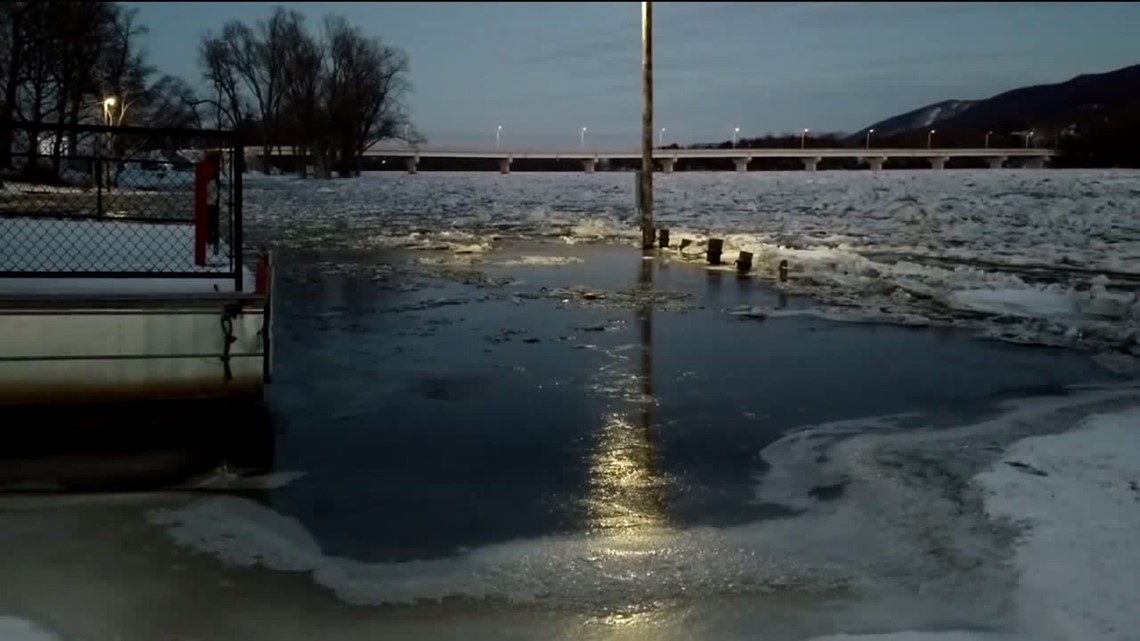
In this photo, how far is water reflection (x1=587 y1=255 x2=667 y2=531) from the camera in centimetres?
617

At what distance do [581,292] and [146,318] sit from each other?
892cm

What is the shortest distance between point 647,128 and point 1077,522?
18675 millimetres

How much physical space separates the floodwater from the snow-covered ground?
322cm

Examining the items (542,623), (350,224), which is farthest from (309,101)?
(542,623)

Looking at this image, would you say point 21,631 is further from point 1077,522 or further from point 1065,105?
point 1065,105

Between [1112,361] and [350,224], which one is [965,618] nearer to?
[1112,361]

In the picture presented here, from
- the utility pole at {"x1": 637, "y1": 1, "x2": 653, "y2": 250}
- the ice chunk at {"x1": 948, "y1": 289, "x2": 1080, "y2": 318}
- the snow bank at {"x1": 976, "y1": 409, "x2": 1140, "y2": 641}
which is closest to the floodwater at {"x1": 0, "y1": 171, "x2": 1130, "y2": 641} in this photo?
the snow bank at {"x1": 976, "y1": 409, "x2": 1140, "y2": 641}

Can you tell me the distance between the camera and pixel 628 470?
7.11 metres

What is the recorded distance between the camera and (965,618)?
485 cm

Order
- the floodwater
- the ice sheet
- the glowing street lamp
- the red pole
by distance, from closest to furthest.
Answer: the floodwater < the ice sheet < the red pole < the glowing street lamp

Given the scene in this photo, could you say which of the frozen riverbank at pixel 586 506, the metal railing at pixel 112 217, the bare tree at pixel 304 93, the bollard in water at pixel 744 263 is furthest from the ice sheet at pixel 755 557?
the bare tree at pixel 304 93

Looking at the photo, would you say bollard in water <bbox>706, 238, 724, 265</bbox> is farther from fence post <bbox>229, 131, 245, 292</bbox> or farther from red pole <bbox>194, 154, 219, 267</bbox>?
fence post <bbox>229, 131, 245, 292</bbox>

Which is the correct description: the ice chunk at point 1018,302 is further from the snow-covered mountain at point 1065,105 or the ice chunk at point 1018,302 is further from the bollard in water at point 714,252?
the bollard in water at point 714,252

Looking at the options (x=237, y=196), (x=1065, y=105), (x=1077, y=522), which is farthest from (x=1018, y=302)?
(x=237, y=196)
